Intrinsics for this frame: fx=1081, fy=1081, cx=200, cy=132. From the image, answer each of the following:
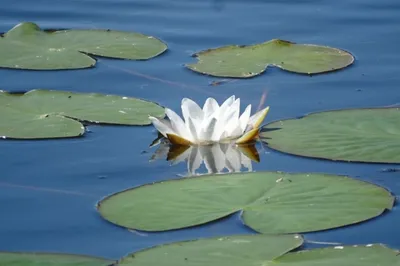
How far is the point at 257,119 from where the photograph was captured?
367 cm

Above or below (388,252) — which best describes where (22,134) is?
below

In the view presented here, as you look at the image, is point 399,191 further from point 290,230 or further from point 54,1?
point 54,1

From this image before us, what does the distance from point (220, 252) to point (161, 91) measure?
1628 mm

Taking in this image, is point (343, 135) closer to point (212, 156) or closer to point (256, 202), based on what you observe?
point (212, 156)

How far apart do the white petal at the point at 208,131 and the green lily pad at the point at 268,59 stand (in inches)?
29.9

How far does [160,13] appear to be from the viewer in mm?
5418

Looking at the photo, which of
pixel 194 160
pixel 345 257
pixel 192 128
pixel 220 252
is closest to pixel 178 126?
pixel 192 128

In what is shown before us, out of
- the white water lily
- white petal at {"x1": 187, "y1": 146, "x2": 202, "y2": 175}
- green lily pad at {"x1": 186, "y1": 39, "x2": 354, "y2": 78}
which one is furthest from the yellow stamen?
green lily pad at {"x1": 186, "y1": 39, "x2": 354, "y2": 78}

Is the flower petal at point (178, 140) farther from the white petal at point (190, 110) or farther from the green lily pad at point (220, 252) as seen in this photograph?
the green lily pad at point (220, 252)

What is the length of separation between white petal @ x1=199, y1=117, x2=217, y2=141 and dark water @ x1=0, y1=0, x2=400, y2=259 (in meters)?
0.19

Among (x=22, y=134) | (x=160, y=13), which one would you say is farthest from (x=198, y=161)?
(x=160, y=13)

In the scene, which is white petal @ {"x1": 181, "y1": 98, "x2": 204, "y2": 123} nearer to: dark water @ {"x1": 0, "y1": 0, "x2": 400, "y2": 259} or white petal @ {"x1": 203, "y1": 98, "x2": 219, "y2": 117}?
white petal @ {"x1": 203, "y1": 98, "x2": 219, "y2": 117}

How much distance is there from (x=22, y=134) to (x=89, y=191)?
0.56 metres

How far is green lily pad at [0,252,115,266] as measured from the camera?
261cm
